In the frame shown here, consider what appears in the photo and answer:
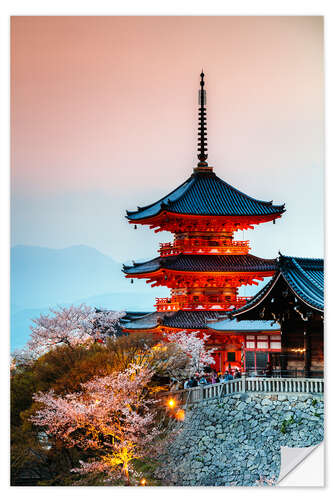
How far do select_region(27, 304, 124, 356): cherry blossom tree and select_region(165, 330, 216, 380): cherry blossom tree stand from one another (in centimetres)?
162

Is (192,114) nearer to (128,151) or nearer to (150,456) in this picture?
(128,151)

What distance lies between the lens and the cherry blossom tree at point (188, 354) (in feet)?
42.0

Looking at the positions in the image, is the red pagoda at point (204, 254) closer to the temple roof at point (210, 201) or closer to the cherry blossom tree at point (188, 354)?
the temple roof at point (210, 201)

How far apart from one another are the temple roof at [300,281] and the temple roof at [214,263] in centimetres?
370

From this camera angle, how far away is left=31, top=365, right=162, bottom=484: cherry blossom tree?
11172 millimetres

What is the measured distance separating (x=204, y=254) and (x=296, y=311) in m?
4.87

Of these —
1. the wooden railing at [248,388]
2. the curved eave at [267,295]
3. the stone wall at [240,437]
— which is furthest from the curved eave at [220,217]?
the stone wall at [240,437]

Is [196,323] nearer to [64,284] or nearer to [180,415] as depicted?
[64,284]

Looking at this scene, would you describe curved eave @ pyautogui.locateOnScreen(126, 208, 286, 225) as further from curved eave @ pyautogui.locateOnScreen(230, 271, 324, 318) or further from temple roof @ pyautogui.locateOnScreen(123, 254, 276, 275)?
curved eave @ pyautogui.locateOnScreen(230, 271, 324, 318)

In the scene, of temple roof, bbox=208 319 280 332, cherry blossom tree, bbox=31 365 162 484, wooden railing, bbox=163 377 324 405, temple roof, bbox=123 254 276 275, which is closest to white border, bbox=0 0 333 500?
wooden railing, bbox=163 377 324 405

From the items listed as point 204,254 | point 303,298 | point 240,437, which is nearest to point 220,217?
point 204,254

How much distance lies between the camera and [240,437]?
35.2ft

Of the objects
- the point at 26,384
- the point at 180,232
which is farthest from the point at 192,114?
the point at 26,384
